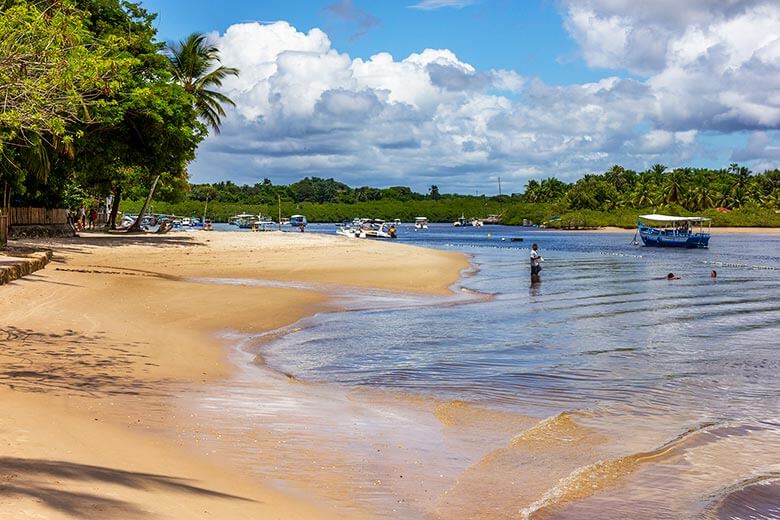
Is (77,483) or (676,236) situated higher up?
(676,236)

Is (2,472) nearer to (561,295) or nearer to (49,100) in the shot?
(49,100)

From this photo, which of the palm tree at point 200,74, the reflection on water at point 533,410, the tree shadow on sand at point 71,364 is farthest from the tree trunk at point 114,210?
the tree shadow on sand at point 71,364

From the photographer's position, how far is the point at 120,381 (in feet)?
36.8

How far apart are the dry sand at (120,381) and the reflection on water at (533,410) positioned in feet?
3.26

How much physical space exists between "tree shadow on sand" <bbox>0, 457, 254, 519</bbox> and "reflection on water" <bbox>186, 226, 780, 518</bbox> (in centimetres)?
124

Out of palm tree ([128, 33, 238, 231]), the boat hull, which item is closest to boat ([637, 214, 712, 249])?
the boat hull

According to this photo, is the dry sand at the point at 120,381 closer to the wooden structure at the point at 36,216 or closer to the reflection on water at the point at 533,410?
the reflection on water at the point at 533,410

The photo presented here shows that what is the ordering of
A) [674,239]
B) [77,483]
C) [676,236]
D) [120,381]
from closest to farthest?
1. [77,483]
2. [120,381]
3. [676,236]
4. [674,239]

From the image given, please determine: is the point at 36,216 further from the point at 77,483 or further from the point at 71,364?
the point at 77,483

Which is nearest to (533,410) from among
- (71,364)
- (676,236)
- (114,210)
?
(71,364)

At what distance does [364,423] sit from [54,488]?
478cm

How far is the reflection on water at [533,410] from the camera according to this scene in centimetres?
769

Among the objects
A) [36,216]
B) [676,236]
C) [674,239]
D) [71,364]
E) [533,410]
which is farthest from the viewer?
[674,239]

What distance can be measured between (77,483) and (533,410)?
710 centimetres
